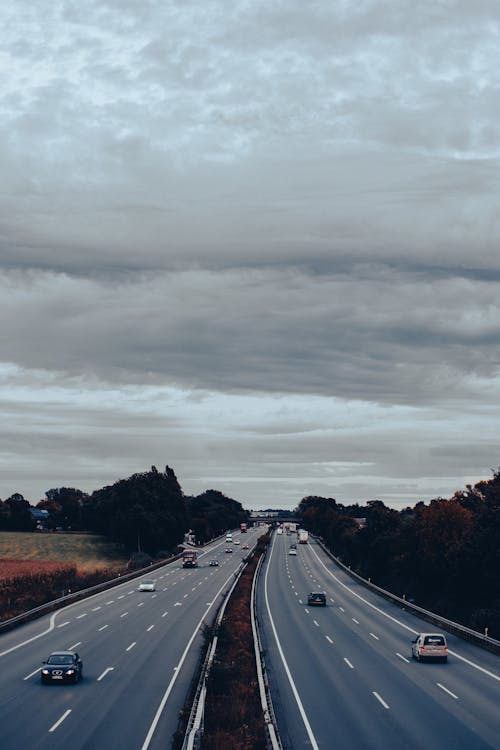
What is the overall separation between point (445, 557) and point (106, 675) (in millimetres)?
57049

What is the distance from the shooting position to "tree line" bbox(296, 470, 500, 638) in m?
79.9

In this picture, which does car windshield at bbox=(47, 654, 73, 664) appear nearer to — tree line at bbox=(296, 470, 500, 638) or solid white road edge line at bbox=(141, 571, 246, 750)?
solid white road edge line at bbox=(141, 571, 246, 750)

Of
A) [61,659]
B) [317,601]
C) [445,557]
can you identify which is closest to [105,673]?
[61,659]

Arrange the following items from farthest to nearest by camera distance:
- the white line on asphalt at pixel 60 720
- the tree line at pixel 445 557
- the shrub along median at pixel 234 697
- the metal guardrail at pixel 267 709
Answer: the tree line at pixel 445 557
the white line on asphalt at pixel 60 720
the shrub along median at pixel 234 697
the metal guardrail at pixel 267 709

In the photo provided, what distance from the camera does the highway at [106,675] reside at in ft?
93.4

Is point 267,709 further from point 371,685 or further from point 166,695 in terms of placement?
point 371,685

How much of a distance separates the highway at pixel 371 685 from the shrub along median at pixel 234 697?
1.00 m

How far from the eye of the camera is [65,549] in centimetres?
17138

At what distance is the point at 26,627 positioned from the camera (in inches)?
2339

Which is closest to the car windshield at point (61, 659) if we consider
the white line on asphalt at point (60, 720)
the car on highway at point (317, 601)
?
the white line on asphalt at point (60, 720)

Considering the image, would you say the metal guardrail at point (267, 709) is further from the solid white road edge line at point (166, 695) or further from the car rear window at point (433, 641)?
the car rear window at point (433, 641)

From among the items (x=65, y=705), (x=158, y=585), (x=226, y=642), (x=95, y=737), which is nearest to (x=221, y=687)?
(x=65, y=705)

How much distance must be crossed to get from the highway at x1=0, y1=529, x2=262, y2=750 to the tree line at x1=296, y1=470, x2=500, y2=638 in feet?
74.7

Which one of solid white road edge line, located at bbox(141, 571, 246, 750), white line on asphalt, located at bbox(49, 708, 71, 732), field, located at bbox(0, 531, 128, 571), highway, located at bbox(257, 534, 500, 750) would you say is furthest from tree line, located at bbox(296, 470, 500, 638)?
field, located at bbox(0, 531, 128, 571)
